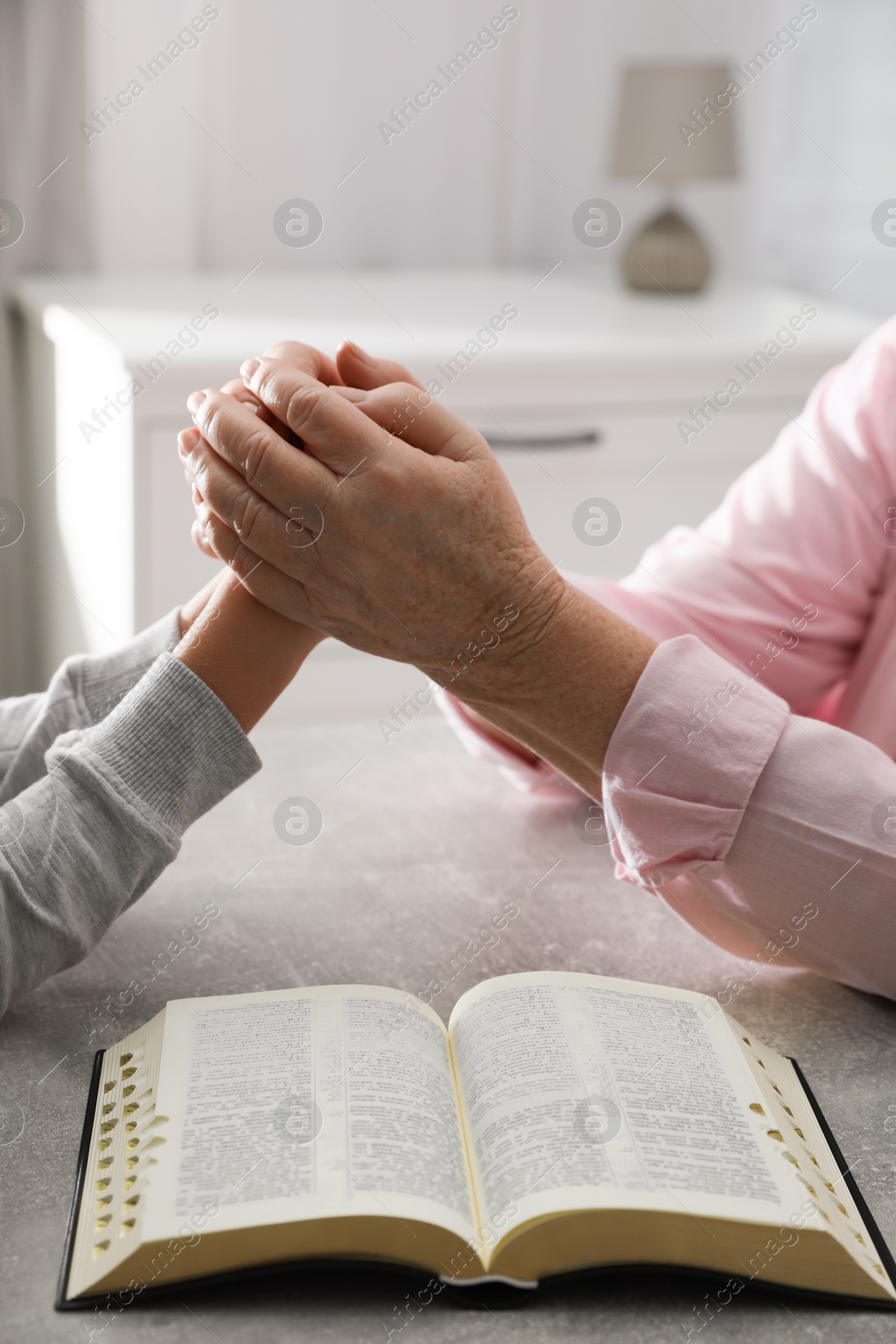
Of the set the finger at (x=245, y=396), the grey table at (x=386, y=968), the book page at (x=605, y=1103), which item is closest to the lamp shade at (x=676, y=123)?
the grey table at (x=386, y=968)

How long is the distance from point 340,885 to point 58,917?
0.23 m

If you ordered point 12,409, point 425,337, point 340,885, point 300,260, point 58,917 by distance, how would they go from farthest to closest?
point 300,260
point 12,409
point 425,337
point 340,885
point 58,917

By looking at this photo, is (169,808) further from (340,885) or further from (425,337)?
(425,337)

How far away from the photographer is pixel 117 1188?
0.55 metres

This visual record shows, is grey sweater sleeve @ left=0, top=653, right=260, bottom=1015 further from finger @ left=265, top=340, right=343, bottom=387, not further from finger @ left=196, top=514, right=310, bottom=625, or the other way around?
finger @ left=265, top=340, right=343, bottom=387

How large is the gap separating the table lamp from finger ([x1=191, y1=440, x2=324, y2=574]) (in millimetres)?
1710

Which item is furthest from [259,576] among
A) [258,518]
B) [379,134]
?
[379,134]

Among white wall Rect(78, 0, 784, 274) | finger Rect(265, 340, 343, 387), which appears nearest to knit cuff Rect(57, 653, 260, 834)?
finger Rect(265, 340, 343, 387)

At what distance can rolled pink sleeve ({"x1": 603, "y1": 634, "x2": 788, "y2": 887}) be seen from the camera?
73cm

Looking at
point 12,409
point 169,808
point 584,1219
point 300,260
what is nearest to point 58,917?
point 169,808

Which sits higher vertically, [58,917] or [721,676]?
[721,676]

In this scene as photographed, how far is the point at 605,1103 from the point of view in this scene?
1.97 feet

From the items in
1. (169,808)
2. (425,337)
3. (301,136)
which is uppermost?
(301,136)

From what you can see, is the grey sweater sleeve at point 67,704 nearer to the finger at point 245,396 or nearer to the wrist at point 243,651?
the wrist at point 243,651
